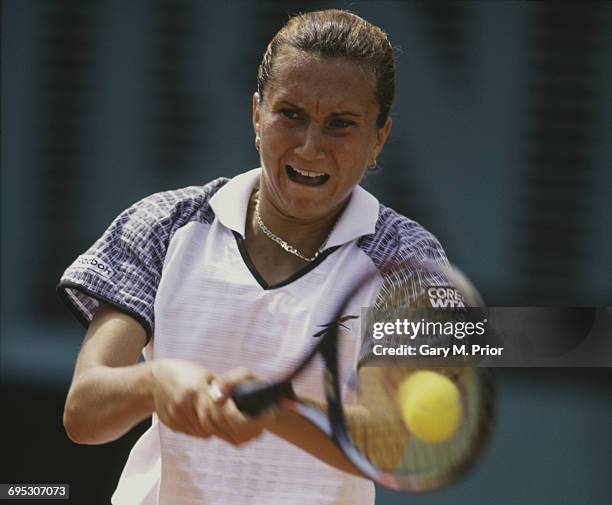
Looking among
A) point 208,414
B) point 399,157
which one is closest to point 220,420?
point 208,414

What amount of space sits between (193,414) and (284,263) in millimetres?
291

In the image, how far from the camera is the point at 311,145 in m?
1.07

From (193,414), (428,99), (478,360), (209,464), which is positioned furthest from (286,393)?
(428,99)

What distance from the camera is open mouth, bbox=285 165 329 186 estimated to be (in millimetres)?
1093

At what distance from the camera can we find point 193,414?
89 centimetres

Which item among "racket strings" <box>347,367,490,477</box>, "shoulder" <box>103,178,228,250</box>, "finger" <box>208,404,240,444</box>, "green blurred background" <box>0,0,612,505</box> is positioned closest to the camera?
"finger" <box>208,404,240,444</box>

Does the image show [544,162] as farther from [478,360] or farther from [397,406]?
[397,406]

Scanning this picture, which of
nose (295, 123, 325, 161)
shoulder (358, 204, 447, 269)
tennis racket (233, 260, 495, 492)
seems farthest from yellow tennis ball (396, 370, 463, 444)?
nose (295, 123, 325, 161)

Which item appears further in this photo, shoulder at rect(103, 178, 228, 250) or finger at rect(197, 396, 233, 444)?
shoulder at rect(103, 178, 228, 250)

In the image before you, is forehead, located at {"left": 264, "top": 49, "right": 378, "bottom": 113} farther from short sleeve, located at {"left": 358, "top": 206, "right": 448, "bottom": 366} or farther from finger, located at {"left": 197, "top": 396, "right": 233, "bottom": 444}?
finger, located at {"left": 197, "top": 396, "right": 233, "bottom": 444}

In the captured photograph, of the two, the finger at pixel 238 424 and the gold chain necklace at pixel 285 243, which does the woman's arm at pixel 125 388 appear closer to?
the finger at pixel 238 424

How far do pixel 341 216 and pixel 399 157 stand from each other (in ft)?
2.49

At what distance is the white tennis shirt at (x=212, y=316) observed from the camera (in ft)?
3.54

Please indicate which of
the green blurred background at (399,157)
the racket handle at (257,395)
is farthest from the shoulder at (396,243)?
the green blurred background at (399,157)
